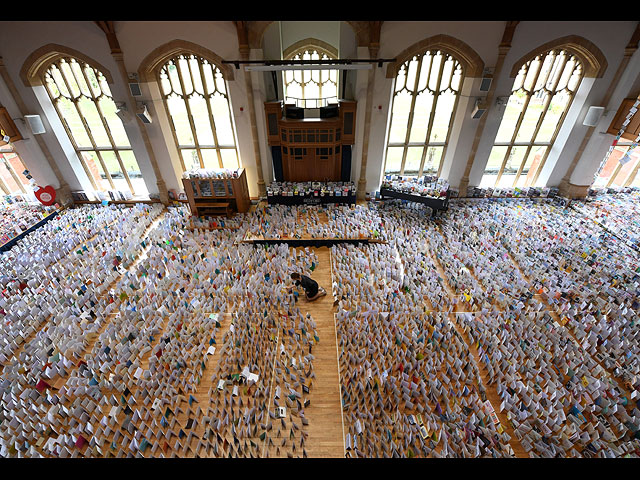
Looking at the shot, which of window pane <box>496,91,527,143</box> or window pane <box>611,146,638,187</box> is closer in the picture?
window pane <box>496,91,527,143</box>

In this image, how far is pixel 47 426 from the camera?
6895 millimetres

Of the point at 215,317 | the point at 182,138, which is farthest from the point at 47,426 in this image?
the point at 182,138

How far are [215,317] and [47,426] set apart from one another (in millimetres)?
4125

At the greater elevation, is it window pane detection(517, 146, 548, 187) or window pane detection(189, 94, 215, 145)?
window pane detection(189, 94, 215, 145)

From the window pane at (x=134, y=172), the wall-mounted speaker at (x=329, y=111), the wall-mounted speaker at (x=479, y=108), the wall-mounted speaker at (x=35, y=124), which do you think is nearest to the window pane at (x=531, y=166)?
the wall-mounted speaker at (x=479, y=108)

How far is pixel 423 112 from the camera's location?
15.0 metres

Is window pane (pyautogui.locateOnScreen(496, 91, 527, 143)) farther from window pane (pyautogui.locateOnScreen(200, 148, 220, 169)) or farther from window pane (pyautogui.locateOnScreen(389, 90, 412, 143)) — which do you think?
window pane (pyautogui.locateOnScreen(200, 148, 220, 169))

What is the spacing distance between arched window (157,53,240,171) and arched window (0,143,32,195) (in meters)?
7.71

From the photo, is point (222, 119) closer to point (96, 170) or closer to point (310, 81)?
point (310, 81)

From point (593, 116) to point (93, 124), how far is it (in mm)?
22566

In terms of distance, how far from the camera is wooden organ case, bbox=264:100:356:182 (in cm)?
1433

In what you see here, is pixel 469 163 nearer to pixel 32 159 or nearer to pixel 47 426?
pixel 47 426

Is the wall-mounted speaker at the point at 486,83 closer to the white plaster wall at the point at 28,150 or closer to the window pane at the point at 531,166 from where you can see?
the window pane at the point at 531,166

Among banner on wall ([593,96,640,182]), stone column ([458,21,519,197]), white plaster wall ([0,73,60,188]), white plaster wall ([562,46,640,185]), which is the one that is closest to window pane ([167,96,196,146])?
white plaster wall ([0,73,60,188])
